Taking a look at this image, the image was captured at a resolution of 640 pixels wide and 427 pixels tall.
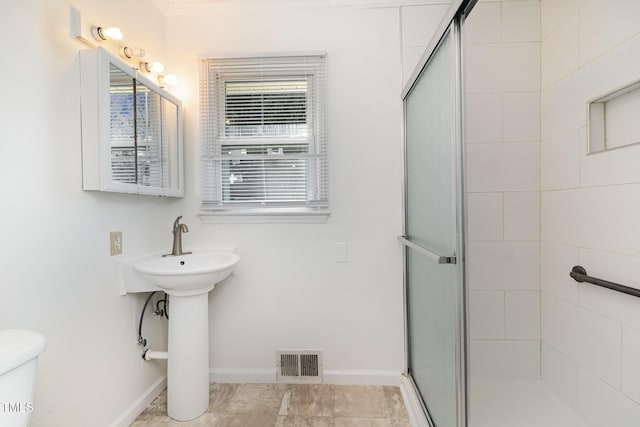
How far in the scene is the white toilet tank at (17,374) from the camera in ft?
2.46

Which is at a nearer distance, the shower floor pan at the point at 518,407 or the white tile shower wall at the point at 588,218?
the white tile shower wall at the point at 588,218

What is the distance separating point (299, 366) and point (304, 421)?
1.19 feet

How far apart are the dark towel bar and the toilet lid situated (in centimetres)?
204

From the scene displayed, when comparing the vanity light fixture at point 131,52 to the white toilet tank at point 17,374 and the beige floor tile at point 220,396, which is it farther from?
the beige floor tile at point 220,396

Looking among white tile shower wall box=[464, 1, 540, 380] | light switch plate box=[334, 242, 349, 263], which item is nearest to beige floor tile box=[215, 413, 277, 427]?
light switch plate box=[334, 242, 349, 263]

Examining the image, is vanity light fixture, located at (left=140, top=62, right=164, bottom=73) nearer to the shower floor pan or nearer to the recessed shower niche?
the recessed shower niche

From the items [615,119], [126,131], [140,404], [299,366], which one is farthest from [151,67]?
[615,119]

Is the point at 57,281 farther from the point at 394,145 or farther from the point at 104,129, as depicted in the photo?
the point at 394,145

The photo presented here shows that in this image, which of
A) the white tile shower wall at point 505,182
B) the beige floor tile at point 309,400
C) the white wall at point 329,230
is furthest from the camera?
the white wall at point 329,230

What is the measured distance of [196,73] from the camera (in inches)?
77.9

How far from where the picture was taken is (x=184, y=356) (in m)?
1.59

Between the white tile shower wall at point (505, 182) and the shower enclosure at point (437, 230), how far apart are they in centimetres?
39

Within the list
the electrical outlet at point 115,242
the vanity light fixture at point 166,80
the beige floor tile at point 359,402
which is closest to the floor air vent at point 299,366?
the beige floor tile at point 359,402

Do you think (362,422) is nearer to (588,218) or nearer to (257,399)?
(257,399)
